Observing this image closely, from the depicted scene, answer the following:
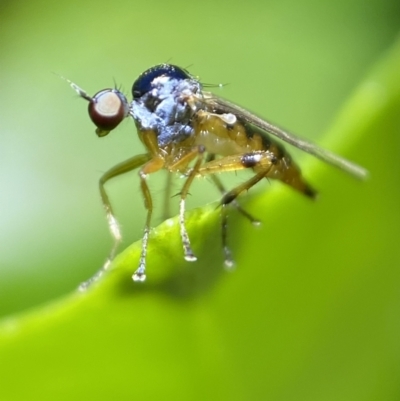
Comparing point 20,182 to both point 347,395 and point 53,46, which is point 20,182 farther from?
point 347,395

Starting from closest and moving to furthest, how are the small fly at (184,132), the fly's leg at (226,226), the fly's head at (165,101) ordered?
the fly's leg at (226,226), the small fly at (184,132), the fly's head at (165,101)

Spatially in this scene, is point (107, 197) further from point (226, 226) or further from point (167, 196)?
point (226, 226)

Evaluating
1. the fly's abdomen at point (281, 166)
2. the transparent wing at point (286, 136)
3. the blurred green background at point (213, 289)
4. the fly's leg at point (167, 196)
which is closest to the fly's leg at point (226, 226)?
the blurred green background at point (213, 289)

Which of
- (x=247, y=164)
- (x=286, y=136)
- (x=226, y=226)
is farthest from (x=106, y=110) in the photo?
(x=226, y=226)

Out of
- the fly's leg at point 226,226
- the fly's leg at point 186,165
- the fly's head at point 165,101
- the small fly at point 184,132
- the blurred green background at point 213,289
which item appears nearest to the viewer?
the blurred green background at point 213,289

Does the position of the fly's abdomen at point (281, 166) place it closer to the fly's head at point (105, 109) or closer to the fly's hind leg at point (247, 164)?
the fly's hind leg at point (247, 164)

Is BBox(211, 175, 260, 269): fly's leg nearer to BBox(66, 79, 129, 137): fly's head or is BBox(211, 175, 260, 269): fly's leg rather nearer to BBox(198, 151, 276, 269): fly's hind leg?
BBox(198, 151, 276, 269): fly's hind leg

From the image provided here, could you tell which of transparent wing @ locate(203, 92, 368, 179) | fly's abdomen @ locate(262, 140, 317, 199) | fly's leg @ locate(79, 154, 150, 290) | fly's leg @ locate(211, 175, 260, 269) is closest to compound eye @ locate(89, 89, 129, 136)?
fly's leg @ locate(79, 154, 150, 290)

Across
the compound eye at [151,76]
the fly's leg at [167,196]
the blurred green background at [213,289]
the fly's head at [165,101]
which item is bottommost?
the blurred green background at [213,289]
